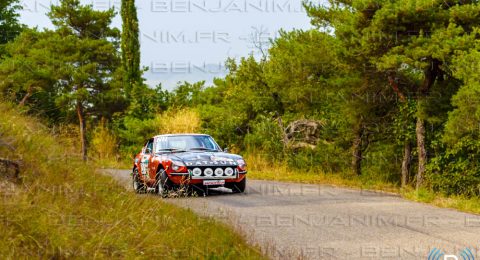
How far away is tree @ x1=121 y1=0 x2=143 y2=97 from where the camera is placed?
38.7 m

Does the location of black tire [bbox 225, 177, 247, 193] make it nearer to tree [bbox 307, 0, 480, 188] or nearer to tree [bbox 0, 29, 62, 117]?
tree [bbox 307, 0, 480, 188]

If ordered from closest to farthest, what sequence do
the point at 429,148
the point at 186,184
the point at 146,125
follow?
the point at 186,184 → the point at 429,148 → the point at 146,125

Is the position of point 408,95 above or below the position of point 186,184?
above

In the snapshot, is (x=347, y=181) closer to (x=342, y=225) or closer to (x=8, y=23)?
(x=342, y=225)

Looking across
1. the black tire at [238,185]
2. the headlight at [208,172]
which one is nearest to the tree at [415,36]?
the black tire at [238,185]

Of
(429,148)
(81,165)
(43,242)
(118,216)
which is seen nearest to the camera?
(43,242)

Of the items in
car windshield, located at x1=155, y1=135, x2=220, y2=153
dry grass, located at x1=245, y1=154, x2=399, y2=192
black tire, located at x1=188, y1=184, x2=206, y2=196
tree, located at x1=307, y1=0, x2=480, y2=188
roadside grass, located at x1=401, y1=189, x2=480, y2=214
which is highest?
tree, located at x1=307, y1=0, x2=480, y2=188

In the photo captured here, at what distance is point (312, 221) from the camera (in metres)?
9.70

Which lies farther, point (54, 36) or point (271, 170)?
point (54, 36)

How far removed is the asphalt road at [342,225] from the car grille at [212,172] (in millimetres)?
489

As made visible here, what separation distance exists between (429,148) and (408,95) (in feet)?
5.75

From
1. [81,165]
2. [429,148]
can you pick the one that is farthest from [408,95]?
[81,165]

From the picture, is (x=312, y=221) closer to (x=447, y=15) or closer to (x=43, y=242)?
(x=43, y=242)

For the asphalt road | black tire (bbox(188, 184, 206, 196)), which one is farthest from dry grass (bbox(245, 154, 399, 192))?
black tire (bbox(188, 184, 206, 196))
